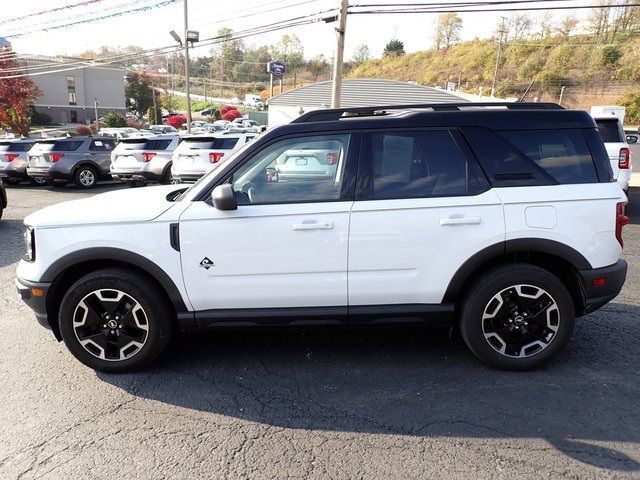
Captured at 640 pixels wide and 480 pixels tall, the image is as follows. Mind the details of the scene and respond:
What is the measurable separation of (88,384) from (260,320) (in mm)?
1315

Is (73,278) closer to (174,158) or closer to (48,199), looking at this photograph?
(174,158)

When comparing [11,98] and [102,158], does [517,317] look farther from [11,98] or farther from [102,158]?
[11,98]

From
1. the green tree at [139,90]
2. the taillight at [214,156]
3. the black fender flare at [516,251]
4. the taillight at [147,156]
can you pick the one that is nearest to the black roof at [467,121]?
the black fender flare at [516,251]

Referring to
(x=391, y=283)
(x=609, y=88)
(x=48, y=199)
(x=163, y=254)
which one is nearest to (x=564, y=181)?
(x=391, y=283)

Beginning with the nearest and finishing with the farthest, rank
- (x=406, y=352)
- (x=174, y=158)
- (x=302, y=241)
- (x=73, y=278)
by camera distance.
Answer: (x=302, y=241)
(x=73, y=278)
(x=406, y=352)
(x=174, y=158)

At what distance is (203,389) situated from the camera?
3.46 metres

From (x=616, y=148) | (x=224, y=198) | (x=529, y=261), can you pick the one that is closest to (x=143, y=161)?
(x=616, y=148)

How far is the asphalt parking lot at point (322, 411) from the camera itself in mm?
2680

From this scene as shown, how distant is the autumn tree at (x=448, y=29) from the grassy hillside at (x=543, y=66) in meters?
4.40

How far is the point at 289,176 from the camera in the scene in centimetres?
364

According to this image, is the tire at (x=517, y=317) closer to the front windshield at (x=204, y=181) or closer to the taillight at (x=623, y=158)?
the front windshield at (x=204, y=181)

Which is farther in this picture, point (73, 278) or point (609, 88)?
point (609, 88)

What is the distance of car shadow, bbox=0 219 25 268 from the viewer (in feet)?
23.3

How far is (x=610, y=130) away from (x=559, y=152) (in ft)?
24.2
